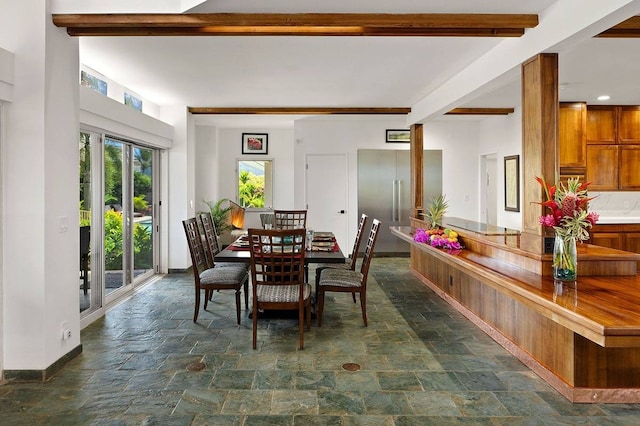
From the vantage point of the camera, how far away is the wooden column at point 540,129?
124 inches

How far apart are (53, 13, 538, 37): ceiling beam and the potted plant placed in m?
5.09

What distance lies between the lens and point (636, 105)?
246 inches

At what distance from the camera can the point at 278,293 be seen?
11.7 feet

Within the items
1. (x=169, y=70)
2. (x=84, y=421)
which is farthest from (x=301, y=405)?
(x=169, y=70)

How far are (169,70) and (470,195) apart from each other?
587cm

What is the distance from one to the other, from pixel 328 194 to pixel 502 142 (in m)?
3.21

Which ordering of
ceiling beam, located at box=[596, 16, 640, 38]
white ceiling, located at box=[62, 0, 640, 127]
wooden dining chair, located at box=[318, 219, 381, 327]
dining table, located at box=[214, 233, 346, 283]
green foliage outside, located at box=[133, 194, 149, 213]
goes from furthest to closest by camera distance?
green foliage outside, located at box=[133, 194, 149, 213]
wooden dining chair, located at box=[318, 219, 381, 327]
dining table, located at box=[214, 233, 346, 283]
ceiling beam, located at box=[596, 16, 640, 38]
white ceiling, located at box=[62, 0, 640, 127]

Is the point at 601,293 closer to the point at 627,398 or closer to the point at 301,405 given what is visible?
the point at 627,398

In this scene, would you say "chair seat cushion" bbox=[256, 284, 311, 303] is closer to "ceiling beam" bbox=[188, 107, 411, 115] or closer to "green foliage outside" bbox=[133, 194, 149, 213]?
"green foliage outside" bbox=[133, 194, 149, 213]

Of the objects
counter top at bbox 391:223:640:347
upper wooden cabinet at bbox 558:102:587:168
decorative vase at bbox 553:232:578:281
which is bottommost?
counter top at bbox 391:223:640:347

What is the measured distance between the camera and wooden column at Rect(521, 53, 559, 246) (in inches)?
124

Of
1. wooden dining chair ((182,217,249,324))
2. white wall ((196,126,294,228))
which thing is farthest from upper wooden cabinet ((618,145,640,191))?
white wall ((196,126,294,228))

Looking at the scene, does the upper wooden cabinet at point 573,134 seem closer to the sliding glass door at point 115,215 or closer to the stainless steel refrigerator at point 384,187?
the stainless steel refrigerator at point 384,187

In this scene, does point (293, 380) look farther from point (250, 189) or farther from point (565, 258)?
point (250, 189)
